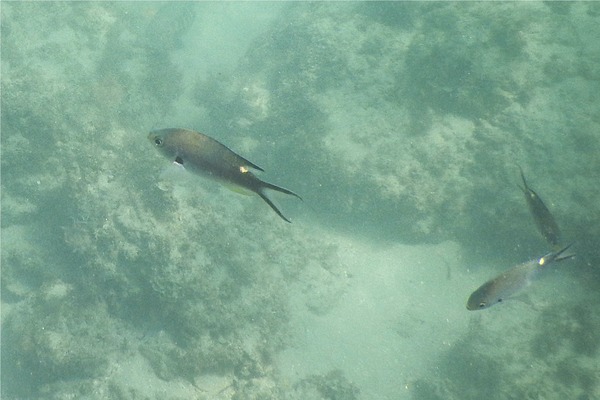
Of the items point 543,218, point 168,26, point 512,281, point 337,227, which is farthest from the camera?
point 168,26

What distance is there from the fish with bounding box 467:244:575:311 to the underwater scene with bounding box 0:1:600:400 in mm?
4757

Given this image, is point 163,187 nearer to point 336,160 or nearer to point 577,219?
point 336,160

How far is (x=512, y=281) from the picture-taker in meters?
3.17

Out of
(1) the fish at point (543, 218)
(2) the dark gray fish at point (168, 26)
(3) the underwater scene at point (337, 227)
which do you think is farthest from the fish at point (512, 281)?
(2) the dark gray fish at point (168, 26)

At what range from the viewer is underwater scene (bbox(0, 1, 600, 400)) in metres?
7.88

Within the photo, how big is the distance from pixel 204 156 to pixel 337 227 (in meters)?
8.09

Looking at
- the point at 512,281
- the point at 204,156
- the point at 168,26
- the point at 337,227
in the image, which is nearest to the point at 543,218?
the point at 512,281

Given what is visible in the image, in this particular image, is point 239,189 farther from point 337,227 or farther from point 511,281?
point 337,227

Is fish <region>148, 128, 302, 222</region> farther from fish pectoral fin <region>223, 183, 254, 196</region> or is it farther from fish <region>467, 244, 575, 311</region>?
fish <region>467, 244, 575, 311</region>

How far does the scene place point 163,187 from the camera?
29.1 feet

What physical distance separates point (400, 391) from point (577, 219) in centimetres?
536

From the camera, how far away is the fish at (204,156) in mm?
2289

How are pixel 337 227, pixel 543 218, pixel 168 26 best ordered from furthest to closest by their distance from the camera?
pixel 168 26 < pixel 337 227 < pixel 543 218

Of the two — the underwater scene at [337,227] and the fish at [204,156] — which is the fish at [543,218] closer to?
the fish at [204,156]
